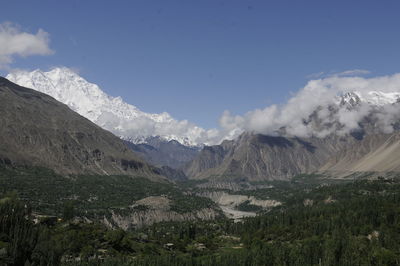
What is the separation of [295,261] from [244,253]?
24241 millimetres

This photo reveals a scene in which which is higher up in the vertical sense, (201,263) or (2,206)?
(2,206)

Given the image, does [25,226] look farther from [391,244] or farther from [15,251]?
[391,244]

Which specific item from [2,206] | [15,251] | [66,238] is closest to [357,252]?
[66,238]

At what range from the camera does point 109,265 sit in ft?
524

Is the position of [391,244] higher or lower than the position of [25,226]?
lower

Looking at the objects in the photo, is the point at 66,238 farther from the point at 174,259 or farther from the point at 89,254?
the point at 174,259

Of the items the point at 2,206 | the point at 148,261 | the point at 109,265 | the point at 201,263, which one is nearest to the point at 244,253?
the point at 201,263

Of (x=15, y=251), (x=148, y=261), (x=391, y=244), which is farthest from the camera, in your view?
(x=391, y=244)

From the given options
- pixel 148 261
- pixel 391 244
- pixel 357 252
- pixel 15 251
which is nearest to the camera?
pixel 15 251

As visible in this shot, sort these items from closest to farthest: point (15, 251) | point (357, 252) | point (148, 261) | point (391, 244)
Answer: point (15, 251)
point (148, 261)
point (357, 252)
point (391, 244)

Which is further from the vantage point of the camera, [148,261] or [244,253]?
[244,253]

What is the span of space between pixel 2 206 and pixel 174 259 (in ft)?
252

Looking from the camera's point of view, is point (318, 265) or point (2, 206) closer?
point (318, 265)

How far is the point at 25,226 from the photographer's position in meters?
172
